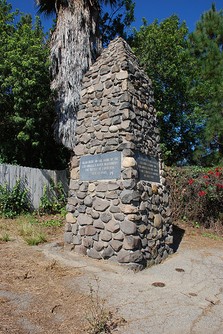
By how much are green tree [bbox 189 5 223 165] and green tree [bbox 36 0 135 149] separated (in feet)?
19.0

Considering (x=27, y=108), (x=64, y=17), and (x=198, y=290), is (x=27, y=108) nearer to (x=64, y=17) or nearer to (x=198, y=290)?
(x=64, y=17)

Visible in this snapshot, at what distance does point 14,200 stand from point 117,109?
15.1ft

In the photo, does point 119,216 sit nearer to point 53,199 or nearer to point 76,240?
point 76,240

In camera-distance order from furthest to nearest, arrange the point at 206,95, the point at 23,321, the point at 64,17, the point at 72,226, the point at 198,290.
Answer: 1. the point at 206,95
2. the point at 64,17
3. the point at 72,226
4. the point at 198,290
5. the point at 23,321

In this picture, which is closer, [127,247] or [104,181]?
[127,247]

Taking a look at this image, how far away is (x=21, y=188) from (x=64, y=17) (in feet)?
19.4

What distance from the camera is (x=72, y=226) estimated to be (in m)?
5.98

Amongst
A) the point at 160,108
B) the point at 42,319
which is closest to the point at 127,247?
the point at 42,319

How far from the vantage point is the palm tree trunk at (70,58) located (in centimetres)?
949

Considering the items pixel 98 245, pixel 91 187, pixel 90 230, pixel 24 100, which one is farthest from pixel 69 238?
pixel 24 100

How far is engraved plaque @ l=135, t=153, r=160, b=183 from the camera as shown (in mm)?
5547

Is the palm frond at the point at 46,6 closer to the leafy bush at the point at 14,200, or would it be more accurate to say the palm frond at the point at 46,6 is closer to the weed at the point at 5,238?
the leafy bush at the point at 14,200

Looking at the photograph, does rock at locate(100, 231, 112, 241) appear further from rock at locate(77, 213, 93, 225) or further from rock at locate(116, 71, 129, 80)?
rock at locate(116, 71, 129, 80)

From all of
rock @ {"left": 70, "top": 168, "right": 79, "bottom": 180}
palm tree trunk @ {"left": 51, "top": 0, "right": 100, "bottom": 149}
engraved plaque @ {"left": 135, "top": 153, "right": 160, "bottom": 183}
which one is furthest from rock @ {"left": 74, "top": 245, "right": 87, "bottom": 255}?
palm tree trunk @ {"left": 51, "top": 0, "right": 100, "bottom": 149}
